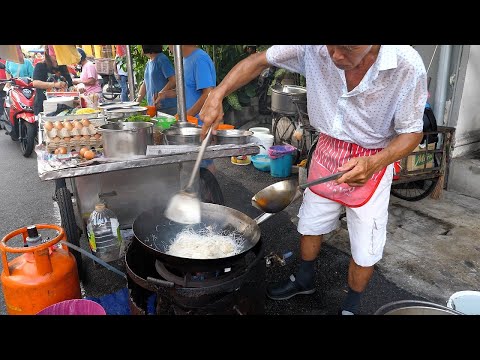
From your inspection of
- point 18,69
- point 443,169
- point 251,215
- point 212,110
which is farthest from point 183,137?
point 18,69

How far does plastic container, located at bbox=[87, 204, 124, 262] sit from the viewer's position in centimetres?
390

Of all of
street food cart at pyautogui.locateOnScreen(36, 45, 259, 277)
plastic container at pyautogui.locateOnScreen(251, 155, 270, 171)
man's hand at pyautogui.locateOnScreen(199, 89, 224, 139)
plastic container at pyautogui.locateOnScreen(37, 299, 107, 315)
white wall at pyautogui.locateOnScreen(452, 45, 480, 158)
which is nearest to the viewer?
plastic container at pyautogui.locateOnScreen(37, 299, 107, 315)

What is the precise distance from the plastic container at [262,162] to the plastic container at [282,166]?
0.28 m

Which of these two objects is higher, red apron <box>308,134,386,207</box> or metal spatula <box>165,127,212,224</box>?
red apron <box>308,134,386,207</box>

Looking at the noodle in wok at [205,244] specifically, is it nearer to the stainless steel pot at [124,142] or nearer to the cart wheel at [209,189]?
the stainless steel pot at [124,142]

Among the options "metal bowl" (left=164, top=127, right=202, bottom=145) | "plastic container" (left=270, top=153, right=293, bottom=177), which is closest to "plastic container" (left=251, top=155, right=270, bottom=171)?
"plastic container" (left=270, top=153, right=293, bottom=177)

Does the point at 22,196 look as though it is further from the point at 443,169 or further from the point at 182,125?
the point at 443,169

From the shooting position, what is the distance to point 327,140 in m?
3.05

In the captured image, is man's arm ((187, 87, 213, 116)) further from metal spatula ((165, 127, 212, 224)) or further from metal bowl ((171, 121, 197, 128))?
metal spatula ((165, 127, 212, 224))

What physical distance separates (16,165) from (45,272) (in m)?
6.04

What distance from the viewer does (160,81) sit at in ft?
20.3

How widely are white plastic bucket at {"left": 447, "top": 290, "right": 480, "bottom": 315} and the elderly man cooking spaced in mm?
680
